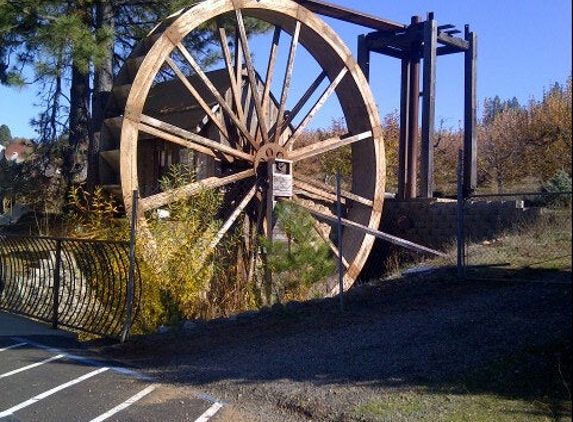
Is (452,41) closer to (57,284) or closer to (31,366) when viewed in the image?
(57,284)

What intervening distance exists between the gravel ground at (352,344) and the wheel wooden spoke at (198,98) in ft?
17.1

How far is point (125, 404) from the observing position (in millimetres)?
7094

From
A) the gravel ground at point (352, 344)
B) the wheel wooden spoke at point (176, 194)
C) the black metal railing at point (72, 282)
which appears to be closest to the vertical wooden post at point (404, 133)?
the wheel wooden spoke at point (176, 194)

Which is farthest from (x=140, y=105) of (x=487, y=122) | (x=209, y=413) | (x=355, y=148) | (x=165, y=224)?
(x=487, y=122)

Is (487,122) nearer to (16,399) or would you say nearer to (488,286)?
(488,286)

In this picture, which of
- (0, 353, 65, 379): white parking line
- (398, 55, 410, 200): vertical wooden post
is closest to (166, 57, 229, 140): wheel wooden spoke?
(398, 55, 410, 200): vertical wooden post

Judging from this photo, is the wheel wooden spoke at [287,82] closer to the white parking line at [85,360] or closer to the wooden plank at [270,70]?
the wooden plank at [270,70]

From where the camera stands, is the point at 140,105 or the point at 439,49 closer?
the point at 140,105

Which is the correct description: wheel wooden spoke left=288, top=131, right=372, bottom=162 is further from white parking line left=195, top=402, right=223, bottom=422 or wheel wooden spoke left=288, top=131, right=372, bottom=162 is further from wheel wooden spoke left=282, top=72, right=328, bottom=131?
white parking line left=195, top=402, right=223, bottom=422

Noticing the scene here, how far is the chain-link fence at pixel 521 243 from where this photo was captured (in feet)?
31.1

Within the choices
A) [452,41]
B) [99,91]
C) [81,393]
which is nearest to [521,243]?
[81,393]

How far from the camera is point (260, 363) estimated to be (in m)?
8.19

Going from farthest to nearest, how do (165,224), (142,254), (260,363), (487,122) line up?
(487,122), (165,224), (142,254), (260,363)

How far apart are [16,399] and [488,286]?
5.66 meters
